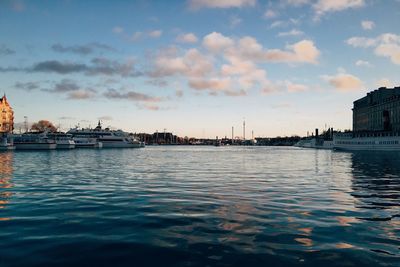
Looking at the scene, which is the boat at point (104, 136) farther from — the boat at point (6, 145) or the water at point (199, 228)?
the water at point (199, 228)

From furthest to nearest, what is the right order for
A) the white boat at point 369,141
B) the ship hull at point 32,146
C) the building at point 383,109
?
1. the building at point 383,109
2. the ship hull at point 32,146
3. the white boat at point 369,141

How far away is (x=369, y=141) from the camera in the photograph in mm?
136875

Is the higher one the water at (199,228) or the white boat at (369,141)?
the white boat at (369,141)

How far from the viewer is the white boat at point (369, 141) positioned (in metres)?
122

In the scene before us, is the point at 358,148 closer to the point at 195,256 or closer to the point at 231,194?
the point at 231,194

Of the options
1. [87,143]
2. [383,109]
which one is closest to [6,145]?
[87,143]

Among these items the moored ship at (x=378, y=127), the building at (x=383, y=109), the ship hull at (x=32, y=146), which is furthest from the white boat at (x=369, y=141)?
the ship hull at (x=32, y=146)

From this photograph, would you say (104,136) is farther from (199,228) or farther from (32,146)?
(199,228)

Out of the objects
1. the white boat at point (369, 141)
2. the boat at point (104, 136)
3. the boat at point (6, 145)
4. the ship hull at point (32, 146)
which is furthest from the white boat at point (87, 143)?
the white boat at point (369, 141)

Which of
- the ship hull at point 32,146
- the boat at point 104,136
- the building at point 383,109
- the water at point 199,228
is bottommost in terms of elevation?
the water at point 199,228

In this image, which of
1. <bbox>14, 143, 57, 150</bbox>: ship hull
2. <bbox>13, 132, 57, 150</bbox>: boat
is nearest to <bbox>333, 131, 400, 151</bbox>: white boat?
<bbox>13, 132, 57, 150</bbox>: boat

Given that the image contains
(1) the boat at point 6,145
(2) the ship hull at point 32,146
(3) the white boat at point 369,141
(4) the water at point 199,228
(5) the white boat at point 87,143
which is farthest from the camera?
(5) the white boat at point 87,143

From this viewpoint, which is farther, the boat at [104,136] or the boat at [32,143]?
the boat at [104,136]

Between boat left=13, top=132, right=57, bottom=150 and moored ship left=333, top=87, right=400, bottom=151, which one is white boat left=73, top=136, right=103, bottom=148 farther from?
moored ship left=333, top=87, right=400, bottom=151
